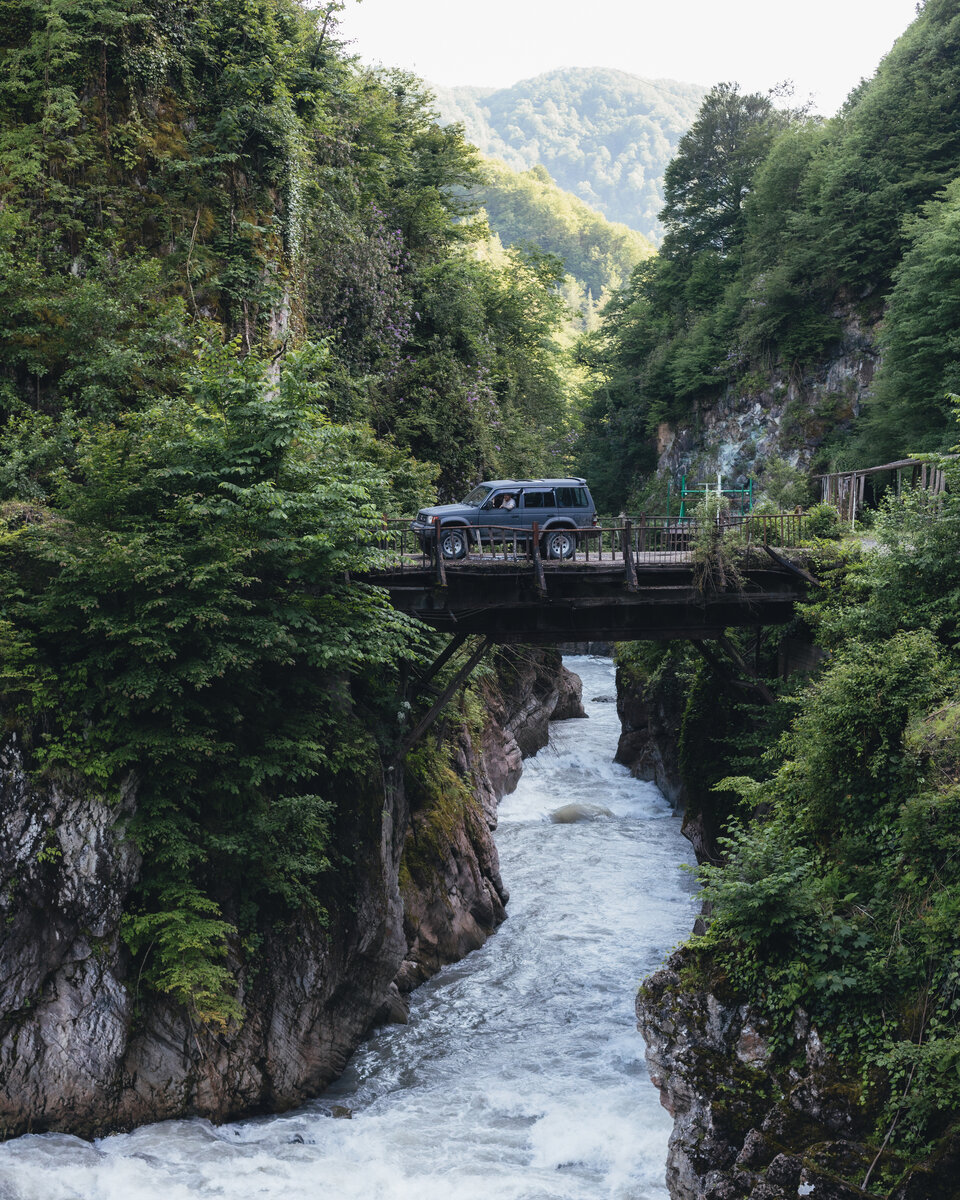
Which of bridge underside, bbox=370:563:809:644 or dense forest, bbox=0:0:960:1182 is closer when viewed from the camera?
dense forest, bbox=0:0:960:1182

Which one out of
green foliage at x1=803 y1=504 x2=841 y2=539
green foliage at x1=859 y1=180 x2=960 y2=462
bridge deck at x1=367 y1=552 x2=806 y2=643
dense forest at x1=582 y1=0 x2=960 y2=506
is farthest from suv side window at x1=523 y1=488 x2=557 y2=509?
dense forest at x1=582 y1=0 x2=960 y2=506

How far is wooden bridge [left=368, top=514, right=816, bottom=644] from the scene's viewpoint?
16.9m

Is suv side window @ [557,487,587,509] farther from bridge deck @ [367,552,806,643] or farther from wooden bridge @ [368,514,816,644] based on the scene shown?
bridge deck @ [367,552,806,643]

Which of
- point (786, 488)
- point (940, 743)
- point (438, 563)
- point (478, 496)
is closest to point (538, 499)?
point (478, 496)

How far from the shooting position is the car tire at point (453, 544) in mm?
17906

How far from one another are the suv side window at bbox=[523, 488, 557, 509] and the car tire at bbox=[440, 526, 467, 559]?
196cm

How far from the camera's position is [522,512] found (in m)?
19.3

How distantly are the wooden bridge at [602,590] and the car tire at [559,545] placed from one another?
1.22 ft

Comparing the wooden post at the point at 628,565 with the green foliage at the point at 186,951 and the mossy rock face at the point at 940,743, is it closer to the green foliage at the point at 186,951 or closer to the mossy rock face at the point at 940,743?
the mossy rock face at the point at 940,743

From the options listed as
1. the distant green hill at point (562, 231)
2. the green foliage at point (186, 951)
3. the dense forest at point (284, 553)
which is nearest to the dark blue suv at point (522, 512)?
the dense forest at point (284, 553)

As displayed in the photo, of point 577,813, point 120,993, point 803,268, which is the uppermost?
point 803,268

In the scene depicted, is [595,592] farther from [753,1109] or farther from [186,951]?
[753,1109]

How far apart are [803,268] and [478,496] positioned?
29.5 m

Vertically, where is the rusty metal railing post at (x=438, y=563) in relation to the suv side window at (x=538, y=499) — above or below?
below
